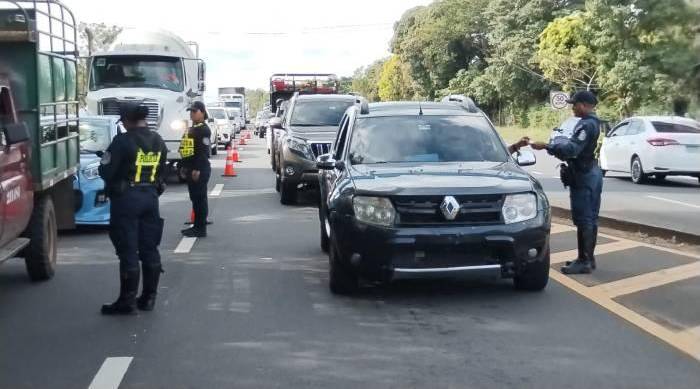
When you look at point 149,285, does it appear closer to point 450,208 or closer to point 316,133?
point 450,208

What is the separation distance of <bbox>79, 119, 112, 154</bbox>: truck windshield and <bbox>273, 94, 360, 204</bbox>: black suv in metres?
3.05

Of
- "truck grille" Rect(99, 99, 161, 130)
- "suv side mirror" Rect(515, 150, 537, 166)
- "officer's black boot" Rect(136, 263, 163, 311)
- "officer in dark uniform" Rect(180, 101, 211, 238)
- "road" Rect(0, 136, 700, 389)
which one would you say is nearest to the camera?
"road" Rect(0, 136, 700, 389)

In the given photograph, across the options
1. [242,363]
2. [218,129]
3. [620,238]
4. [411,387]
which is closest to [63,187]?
[242,363]

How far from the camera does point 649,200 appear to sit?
17.8 metres

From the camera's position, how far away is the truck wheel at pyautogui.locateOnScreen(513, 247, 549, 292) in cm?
834

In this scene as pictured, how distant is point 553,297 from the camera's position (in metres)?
8.48

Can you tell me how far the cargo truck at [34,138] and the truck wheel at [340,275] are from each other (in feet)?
8.85

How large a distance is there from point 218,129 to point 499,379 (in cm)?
3337

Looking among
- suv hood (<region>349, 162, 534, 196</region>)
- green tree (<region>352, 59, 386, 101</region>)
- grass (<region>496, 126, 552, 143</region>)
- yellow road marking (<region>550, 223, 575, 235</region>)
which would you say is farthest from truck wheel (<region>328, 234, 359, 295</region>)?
green tree (<region>352, 59, 386, 101</region>)

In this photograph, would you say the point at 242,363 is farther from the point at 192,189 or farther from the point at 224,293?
the point at 192,189

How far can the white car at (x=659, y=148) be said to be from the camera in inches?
808

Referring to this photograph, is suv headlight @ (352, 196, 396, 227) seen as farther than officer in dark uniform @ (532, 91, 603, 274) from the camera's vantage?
No

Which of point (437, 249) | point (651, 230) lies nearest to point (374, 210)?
point (437, 249)

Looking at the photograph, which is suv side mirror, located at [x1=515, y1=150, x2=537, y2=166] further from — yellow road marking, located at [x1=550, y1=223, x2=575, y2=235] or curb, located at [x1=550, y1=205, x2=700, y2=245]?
yellow road marking, located at [x1=550, y1=223, x2=575, y2=235]
